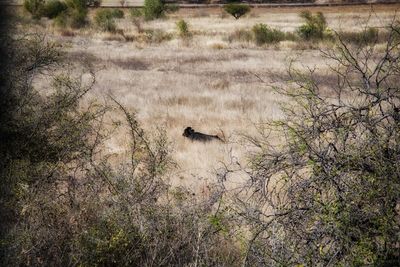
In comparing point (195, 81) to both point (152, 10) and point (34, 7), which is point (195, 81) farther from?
point (34, 7)

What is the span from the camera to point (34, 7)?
40.1 meters

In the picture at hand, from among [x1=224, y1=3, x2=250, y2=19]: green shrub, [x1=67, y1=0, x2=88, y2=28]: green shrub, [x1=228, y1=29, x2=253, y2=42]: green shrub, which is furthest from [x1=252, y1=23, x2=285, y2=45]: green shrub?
[x1=224, y1=3, x2=250, y2=19]: green shrub

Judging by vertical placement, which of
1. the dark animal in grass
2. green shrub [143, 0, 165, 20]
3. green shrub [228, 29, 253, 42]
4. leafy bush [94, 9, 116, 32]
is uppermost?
green shrub [143, 0, 165, 20]

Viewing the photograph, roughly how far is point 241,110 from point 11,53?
8.00m

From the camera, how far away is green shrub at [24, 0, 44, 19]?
131ft

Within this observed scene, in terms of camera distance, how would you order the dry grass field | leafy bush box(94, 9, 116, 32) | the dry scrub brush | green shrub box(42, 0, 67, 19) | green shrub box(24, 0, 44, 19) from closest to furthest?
the dry scrub brush < the dry grass field < leafy bush box(94, 9, 116, 32) < green shrub box(24, 0, 44, 19) < green shrub box(42, 0, 67, 19)

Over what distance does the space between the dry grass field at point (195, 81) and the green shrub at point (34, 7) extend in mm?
7439

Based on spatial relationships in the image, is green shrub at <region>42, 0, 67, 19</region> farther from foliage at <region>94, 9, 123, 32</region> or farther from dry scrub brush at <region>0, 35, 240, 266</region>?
dry scrub brush at <region>0, 35, 240, 266</region>

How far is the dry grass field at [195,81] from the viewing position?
431 inches

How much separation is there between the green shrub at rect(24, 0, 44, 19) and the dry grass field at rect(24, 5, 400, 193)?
744 centimetres

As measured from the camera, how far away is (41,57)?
8539 millimetres

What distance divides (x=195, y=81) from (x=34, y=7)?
2753 cm

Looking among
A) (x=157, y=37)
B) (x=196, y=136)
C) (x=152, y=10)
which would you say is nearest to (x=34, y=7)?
(x=152, y=10)

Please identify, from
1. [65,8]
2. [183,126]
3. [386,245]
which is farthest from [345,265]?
[65,8]
